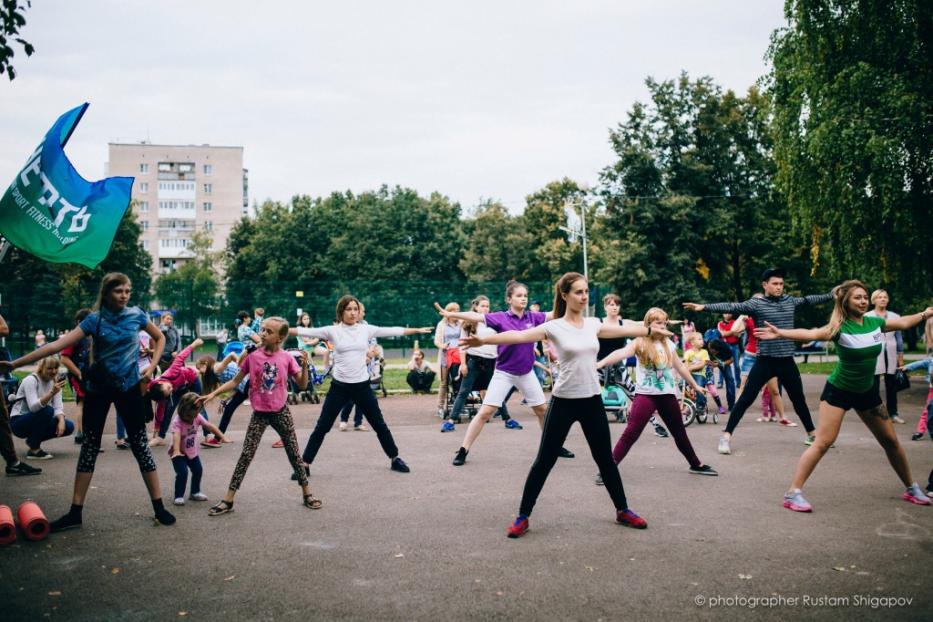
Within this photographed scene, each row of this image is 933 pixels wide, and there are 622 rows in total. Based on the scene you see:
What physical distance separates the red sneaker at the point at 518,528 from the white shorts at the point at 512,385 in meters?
2.89

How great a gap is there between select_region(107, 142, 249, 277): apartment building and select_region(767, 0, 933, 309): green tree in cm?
7805

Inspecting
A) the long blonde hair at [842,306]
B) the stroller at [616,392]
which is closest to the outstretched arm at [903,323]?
the long blonde hair at [842,306]

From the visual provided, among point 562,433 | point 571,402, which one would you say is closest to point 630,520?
point 562,433

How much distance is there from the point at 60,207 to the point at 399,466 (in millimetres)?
4516

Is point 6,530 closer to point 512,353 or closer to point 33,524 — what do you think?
point 33,524

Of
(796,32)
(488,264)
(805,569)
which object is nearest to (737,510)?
(805,569)

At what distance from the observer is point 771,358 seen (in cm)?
890

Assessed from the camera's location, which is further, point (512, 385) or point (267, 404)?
point (512, 385)

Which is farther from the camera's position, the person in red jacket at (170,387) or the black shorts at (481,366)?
the black shorts at (481,366)

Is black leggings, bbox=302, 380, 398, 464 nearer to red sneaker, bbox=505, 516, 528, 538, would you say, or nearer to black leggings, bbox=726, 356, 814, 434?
red sneaker, bbox=505, 516, 528, 538

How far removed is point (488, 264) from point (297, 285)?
85.2 feet

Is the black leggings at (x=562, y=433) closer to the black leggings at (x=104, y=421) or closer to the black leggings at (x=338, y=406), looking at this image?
the black leggings at (x=338, y=406)

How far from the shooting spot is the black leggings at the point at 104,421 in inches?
226

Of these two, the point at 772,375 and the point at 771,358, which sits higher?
the point at 771,358
